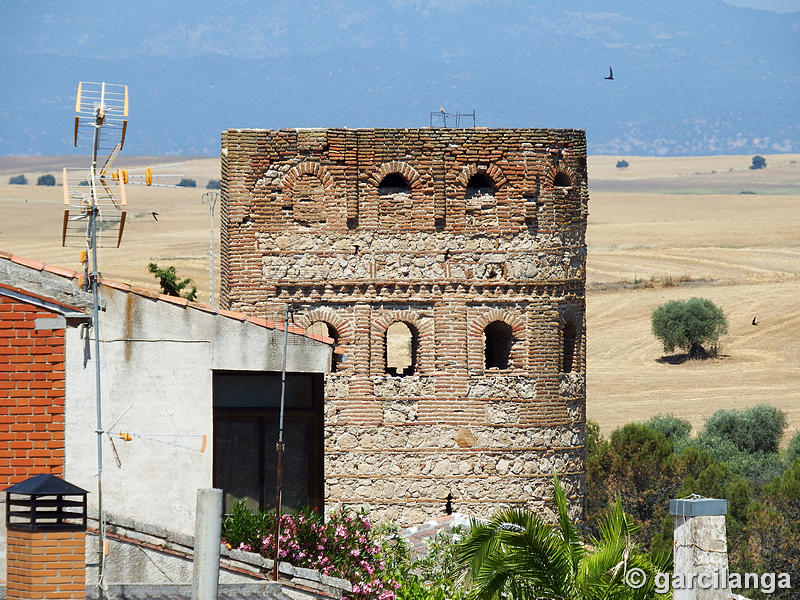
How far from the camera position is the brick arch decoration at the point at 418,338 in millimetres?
34156

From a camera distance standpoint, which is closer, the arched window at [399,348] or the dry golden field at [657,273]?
the arched window at [399,348]

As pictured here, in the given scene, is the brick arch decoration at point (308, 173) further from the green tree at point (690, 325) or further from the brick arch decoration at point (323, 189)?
the green tree at point (690, 325)

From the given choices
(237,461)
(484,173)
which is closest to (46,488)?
(237,461)

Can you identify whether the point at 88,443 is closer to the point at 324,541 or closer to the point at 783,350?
the point at 324,541

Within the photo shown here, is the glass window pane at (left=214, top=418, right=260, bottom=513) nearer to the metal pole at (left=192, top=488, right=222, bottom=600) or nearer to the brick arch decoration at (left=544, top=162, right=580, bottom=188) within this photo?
the brick arch decoration at (left=544, top=162, right=580, bottom=188)

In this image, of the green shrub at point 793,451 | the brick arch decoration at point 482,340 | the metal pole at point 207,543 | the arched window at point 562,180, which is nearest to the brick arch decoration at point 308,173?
the brick arch decoration at point 482,340

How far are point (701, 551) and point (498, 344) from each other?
1825 centimetres

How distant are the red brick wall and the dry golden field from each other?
4318 cm

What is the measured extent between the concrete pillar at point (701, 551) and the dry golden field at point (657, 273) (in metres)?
46.7

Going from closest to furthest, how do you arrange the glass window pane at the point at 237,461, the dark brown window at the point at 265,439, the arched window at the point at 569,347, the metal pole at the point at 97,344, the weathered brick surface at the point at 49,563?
the weathered brick surface at the point at 49,563 < the metal pole at the point at 97,344 < the dark brown window at the point at 265,439 < the glass window pane at the point at 237,461 < the arched window at the point at 569,347

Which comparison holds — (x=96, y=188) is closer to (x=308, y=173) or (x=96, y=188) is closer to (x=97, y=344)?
(x=97, y=344)

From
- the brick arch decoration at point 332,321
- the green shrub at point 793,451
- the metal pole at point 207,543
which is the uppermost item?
the brick arch decoration at point 332,321

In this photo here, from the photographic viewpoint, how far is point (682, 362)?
3135 inches

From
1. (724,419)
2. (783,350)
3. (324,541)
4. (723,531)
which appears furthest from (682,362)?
(723,531)
